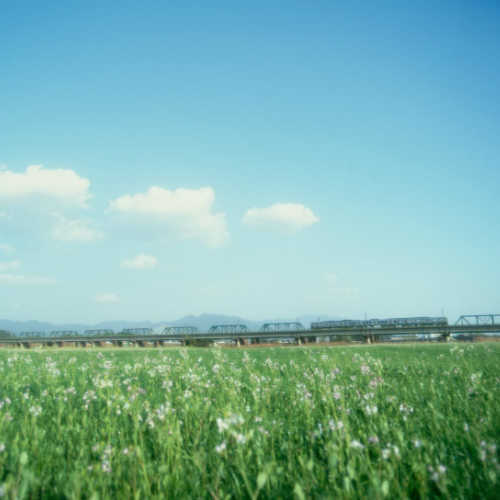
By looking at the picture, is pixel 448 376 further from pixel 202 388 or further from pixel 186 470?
pixel 186 470

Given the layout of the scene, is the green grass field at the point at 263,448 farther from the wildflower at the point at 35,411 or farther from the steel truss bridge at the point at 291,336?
the steel truss bridge at the point at 291,336

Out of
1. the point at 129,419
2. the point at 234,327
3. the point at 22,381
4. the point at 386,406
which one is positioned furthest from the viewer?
the point at 234,327

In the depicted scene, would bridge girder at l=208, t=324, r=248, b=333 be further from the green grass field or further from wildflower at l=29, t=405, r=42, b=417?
wildflower at l=29, t=405, r=42, b=417

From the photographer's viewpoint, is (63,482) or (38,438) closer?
(63,482)

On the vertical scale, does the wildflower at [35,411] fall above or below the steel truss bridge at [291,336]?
above

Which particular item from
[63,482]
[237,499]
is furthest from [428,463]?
[63,482]

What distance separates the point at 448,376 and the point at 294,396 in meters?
4.17

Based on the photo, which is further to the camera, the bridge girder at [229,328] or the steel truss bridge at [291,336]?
the bridge girder at [229,328]

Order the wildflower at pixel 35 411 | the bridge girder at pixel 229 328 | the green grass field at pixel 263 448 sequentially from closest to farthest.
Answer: the green grass field at pixel 263 448 < the wildflower at pixel 35 411 < the bridge girder at pixel 229 328

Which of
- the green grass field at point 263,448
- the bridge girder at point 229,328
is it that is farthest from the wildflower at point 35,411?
the bridge girder at point 229,328

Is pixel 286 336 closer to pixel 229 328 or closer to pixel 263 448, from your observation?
pixel 229 328

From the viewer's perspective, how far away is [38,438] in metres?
3.80

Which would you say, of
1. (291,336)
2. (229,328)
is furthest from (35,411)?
(229,328)

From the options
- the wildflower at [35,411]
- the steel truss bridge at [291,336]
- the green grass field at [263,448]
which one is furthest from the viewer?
the steel truss bridge at [291,336]
